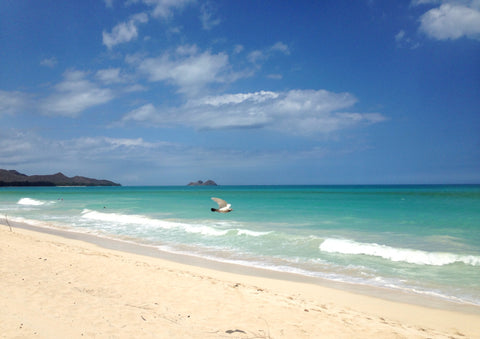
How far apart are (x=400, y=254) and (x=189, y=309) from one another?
784 cm

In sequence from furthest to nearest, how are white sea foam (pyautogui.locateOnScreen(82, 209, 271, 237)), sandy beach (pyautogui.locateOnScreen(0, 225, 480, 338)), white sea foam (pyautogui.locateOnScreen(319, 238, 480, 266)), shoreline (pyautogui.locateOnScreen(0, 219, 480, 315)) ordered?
white sea foam (pyautogui.locateOnScreen(82, 209, 271, 237))
white sea foam (pyautogui.locateOnScreen(319, 238, 480, 266))
shoreline (pyautogui.locateOnScreen(0, 219, 480, 315))
sandy beach (pyautogui.locateOnScreen(0, 225, 480, 338))

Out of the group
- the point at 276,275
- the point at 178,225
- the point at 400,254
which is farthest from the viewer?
the point at 178,225

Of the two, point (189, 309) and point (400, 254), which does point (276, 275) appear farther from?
point (400, 254)

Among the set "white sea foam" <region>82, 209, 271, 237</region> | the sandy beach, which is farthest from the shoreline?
"white sea foam" <region>82, 209, 271, 237</region>

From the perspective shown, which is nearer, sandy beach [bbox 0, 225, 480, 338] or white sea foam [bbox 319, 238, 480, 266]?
sandy beach [bbox 0, 225, 480, 338]

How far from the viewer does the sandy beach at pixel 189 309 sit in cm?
443

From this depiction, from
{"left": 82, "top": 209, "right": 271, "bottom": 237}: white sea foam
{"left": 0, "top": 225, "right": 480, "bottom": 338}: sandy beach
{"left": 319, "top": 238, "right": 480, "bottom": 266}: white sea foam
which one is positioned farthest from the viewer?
{"left": 82, "top": 209, "right": 271, "bottom": 237}: white sea foam

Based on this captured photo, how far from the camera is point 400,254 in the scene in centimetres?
1014

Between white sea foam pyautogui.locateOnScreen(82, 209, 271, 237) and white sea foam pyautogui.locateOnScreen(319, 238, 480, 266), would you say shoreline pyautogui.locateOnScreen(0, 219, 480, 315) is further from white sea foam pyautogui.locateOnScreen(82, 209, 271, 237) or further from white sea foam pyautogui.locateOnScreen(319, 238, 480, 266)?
white sea foam pyautogui.locateOnScreen(82, 209, 271, 237)

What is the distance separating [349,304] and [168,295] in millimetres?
3525

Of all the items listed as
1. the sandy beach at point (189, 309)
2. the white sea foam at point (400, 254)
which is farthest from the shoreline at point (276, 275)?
the white sea foam at point (400, 254)

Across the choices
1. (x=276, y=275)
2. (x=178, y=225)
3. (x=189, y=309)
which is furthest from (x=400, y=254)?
(x=178, y=225)

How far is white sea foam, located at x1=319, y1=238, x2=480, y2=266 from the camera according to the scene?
9484mm

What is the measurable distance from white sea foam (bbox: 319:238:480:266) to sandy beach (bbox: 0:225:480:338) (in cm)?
410
